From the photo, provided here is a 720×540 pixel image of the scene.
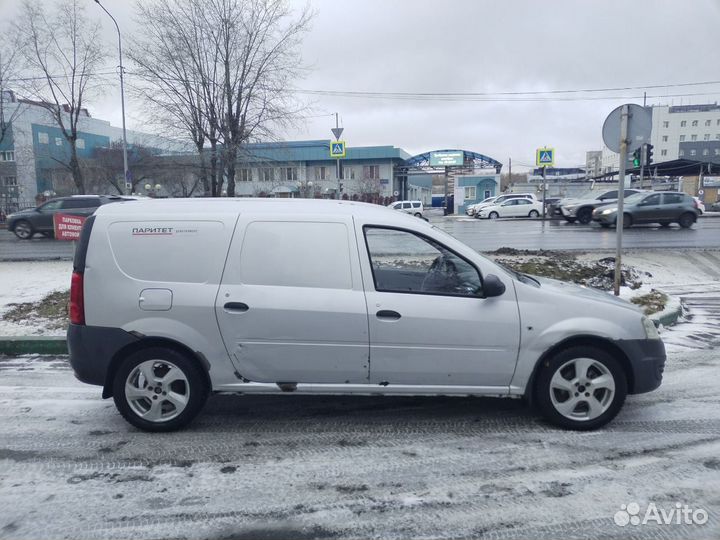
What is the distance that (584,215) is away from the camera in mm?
25297

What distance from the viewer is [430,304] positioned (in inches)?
150

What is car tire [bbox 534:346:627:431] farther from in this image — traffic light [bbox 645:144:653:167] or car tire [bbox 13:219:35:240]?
car tire [bbox 13:219:35:240]

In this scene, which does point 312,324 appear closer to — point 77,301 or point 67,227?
point 77,301

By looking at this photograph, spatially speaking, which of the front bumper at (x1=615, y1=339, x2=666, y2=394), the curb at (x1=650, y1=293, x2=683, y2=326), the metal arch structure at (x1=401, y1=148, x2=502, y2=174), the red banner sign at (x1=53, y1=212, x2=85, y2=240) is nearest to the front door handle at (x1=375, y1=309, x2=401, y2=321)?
the front bumper at (x1=615, y1=339, x2=666, y2=394)

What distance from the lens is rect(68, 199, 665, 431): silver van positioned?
380 cm

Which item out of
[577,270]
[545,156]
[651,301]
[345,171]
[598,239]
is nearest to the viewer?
[651,301]

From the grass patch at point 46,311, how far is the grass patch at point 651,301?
7883 mm

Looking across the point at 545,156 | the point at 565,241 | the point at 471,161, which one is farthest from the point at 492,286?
the point at 471,161

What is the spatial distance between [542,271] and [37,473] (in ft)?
26.6

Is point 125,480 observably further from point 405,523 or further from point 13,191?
point 13,191

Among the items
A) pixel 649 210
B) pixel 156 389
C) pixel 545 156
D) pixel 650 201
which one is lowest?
pixel 156 389

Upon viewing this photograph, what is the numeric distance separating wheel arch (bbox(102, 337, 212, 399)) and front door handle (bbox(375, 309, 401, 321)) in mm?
1374

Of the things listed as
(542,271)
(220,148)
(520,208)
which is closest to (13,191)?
(220,148)

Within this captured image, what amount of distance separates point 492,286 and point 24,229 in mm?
22516
